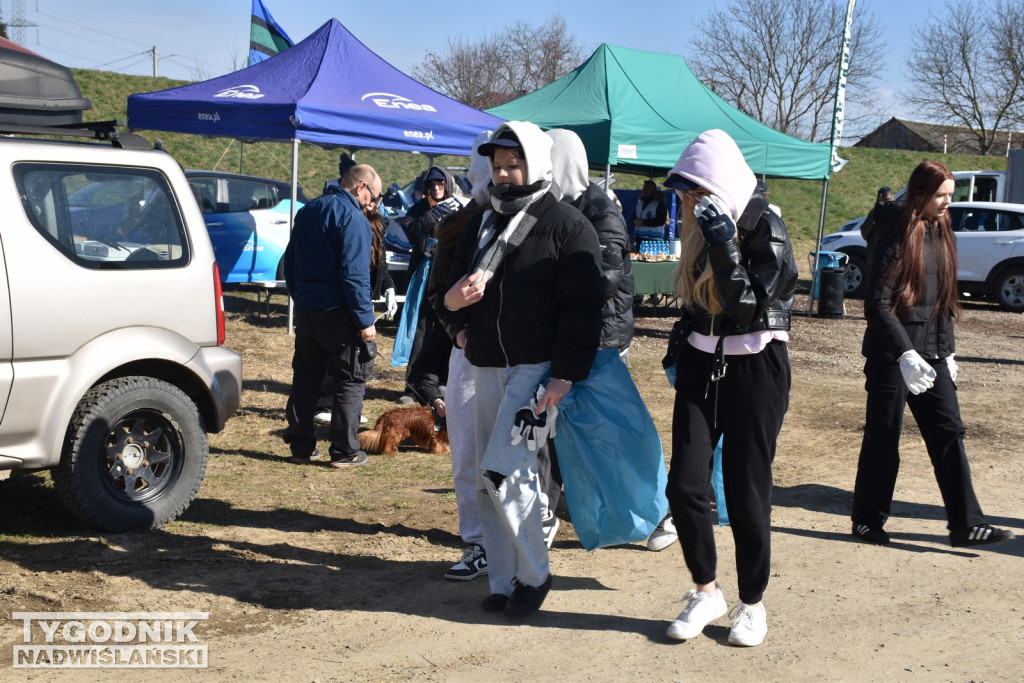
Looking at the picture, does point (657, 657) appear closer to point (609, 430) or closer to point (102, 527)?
point (609, 430)

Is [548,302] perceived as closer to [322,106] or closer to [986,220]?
[322,106]

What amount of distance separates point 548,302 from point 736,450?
0.89m

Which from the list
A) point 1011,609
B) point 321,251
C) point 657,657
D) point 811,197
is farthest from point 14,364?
point 811,197

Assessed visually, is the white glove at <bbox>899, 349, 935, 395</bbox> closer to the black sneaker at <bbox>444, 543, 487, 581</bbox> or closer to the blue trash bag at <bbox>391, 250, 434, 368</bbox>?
the black sneaker at <bbox>444, 543, 487, 581</bbox>

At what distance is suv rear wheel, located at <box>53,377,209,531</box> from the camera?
15.6 feet

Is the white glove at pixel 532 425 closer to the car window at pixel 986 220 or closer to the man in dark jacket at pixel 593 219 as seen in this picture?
the man in dark jacket at pixel 593 219

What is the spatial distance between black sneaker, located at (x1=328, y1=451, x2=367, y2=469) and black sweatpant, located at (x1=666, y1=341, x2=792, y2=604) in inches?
124

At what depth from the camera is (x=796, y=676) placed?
11.6 feet

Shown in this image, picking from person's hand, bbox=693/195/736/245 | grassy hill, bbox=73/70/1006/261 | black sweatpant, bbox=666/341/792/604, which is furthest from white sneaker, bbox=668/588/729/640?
grassy hill, bbox=73/70/1006/261

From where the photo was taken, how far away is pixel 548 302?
393cm

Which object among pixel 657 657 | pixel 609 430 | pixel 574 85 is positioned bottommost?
pixel 657 657

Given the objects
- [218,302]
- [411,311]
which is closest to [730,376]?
[218,302]

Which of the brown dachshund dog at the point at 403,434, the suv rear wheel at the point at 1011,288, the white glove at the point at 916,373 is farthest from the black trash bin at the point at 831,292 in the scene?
the white glove at the point at 916,373

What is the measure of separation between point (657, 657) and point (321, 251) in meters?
3.42
